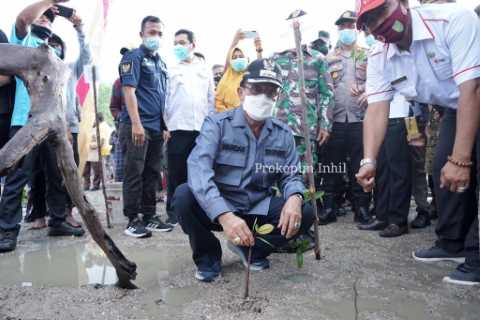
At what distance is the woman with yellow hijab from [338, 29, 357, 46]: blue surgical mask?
43.4 inches

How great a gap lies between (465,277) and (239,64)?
3.29 metres

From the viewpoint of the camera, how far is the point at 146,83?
3869 mm

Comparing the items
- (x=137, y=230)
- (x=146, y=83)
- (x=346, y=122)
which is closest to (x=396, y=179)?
(x=346, y=122)

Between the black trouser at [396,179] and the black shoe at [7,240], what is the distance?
3.06 m

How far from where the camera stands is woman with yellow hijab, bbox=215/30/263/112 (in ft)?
15.9

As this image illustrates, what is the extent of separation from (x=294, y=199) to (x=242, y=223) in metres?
0.41

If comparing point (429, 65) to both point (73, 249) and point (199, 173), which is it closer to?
point (199, 173)

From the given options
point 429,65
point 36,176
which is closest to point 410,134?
point 429,65

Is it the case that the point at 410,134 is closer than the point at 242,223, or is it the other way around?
the point at 242,223

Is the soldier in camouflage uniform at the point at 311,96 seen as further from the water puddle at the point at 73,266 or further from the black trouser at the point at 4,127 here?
the black trouser at the point at 4,127

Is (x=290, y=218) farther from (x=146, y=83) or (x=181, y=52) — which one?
(x=181, y=52)

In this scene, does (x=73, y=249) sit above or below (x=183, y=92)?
below

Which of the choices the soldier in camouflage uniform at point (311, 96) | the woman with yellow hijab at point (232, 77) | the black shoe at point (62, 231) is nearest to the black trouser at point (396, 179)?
the soldier in camouflage uniform at point (311, 96)

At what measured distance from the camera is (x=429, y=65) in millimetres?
2334
